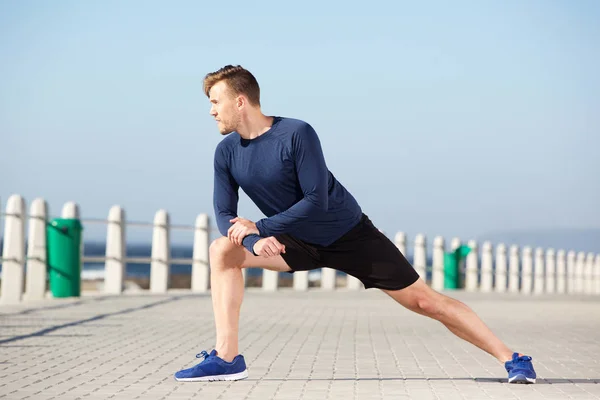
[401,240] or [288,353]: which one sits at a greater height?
[401,240]

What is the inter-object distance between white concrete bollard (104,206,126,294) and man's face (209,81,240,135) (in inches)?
504

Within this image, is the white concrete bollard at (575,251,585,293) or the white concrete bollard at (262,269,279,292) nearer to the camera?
the white concrete bollard at (262,269,279,292)

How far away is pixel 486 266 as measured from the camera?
31.9m

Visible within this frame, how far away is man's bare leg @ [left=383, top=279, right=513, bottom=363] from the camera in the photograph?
22.4ft

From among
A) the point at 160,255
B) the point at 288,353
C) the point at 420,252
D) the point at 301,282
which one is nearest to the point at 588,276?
the point at 420,252

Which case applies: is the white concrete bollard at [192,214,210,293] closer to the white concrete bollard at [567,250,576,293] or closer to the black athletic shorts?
the black athletic shorts

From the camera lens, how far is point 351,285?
2723cm

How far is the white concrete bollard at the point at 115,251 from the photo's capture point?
1917cm

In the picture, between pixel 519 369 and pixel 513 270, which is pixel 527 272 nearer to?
pixel 513 270

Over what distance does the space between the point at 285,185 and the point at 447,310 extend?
1.20 m

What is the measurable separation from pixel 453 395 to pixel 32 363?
315 centimetres

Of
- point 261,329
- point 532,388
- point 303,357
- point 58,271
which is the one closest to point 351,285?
point 58,271

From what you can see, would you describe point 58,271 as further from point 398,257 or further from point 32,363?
point 398,257

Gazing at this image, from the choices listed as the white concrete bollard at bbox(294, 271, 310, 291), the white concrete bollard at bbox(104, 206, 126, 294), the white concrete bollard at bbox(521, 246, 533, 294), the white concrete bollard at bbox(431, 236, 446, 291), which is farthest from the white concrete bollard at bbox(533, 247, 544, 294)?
the white concrete bollard at bbox(104, 206, 126, 294)
